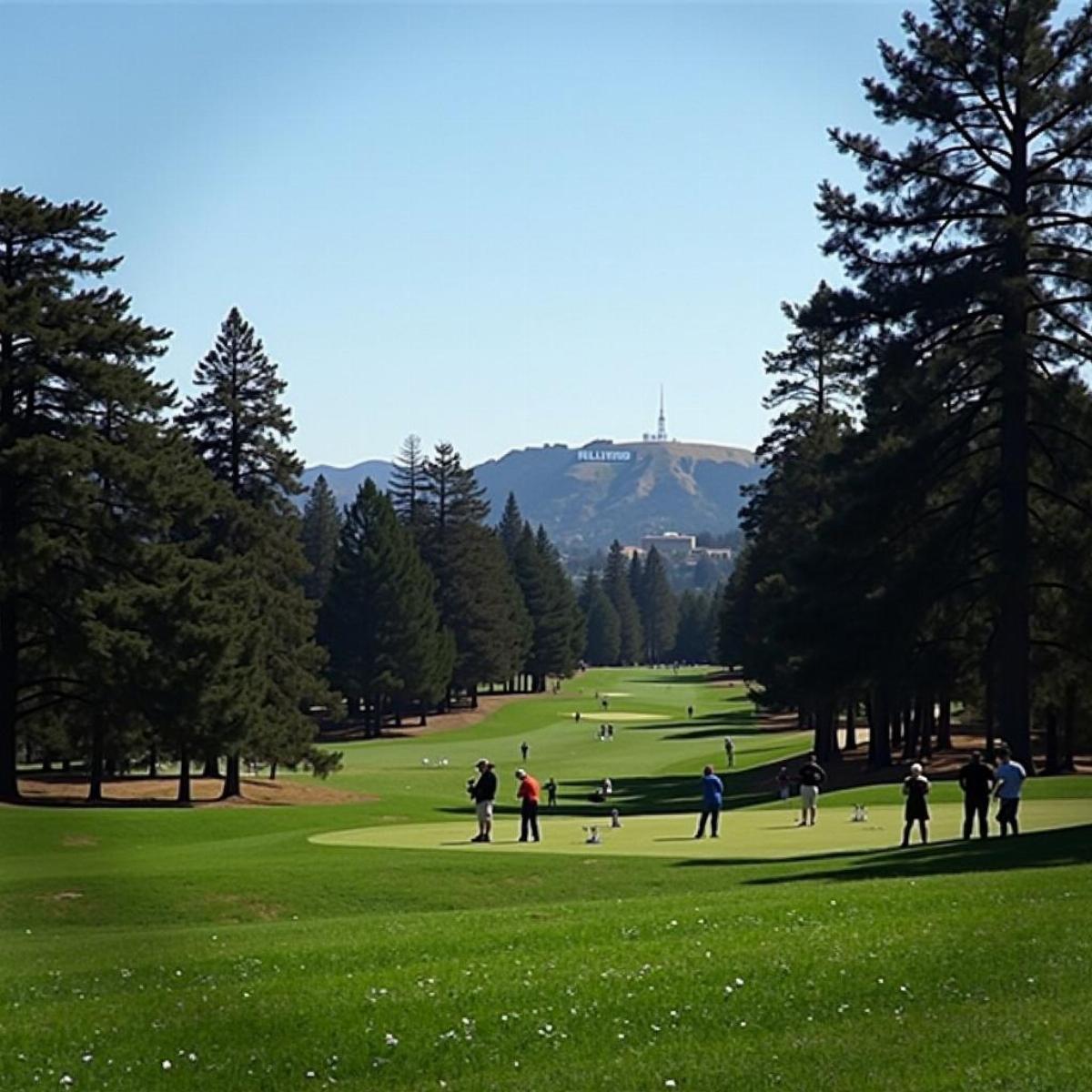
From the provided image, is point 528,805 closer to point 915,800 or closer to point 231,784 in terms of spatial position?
point 915,800

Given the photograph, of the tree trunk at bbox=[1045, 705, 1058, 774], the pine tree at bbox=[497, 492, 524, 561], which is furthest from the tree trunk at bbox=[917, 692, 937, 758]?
the pine tree at bbox=[497, 492, 524, 561]

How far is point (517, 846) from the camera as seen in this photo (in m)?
34.3

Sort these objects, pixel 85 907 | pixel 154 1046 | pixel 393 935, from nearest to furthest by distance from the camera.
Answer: pixel 154 1046
pixel 393 935
pixel 85 907

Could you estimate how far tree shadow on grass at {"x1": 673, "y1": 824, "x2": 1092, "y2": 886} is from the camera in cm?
2500

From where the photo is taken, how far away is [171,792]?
59.6 meters

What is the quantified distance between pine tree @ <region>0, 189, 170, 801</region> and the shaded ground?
690cm

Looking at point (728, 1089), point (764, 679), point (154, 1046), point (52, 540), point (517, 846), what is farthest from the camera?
point (764, 679)

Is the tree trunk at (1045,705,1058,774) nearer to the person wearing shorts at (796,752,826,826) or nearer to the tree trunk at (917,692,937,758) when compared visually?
the tree trunk at (917,692,937,758)

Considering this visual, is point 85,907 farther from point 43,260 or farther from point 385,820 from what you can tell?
point 43,260

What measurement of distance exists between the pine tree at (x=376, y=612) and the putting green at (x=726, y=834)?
53290mm

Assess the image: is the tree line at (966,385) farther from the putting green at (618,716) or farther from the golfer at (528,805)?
the putting green at (618,716)

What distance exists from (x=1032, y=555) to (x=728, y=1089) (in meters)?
31.7

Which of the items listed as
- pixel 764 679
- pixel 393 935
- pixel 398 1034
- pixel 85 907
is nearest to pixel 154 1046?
pixel 398 1034

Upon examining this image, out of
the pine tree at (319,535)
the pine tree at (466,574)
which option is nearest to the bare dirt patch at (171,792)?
the pine tree at (466,574)
